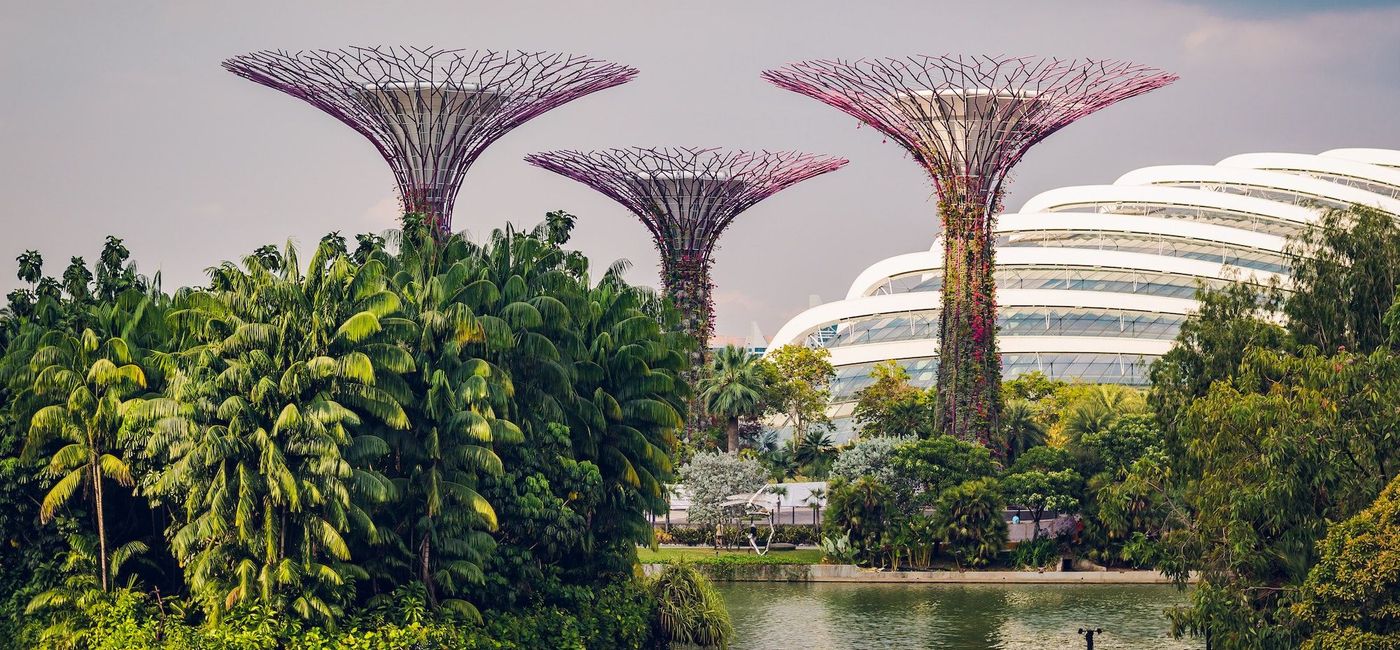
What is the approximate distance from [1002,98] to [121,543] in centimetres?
3654

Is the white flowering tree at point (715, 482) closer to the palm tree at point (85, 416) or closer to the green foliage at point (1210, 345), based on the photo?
the green foliage at point (1210, 345)

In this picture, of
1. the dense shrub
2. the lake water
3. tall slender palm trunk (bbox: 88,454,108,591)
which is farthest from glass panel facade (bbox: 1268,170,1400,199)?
tall slender palm trunk (bbox: 88,454,108,591)

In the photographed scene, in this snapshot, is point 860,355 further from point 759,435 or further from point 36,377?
point 36,377

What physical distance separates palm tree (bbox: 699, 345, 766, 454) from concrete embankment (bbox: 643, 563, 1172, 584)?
2123 cm

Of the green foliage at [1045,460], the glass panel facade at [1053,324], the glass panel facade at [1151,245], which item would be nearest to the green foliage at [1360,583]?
the green foliage at [1045,460]

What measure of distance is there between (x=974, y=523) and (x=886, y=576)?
3150 millimetres

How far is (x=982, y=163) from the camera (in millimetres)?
63000

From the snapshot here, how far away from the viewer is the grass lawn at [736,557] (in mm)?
55500

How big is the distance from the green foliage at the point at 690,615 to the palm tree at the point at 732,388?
117ft

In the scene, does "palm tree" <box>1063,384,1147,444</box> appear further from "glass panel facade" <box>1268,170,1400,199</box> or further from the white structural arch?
"glass panel facade" <box>1268,170,1400,199</box>

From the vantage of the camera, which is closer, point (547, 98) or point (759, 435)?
point (547, 98)

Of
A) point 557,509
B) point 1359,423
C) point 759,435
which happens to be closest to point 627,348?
point 557,509

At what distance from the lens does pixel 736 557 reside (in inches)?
2212

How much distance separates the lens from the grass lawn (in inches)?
2185
